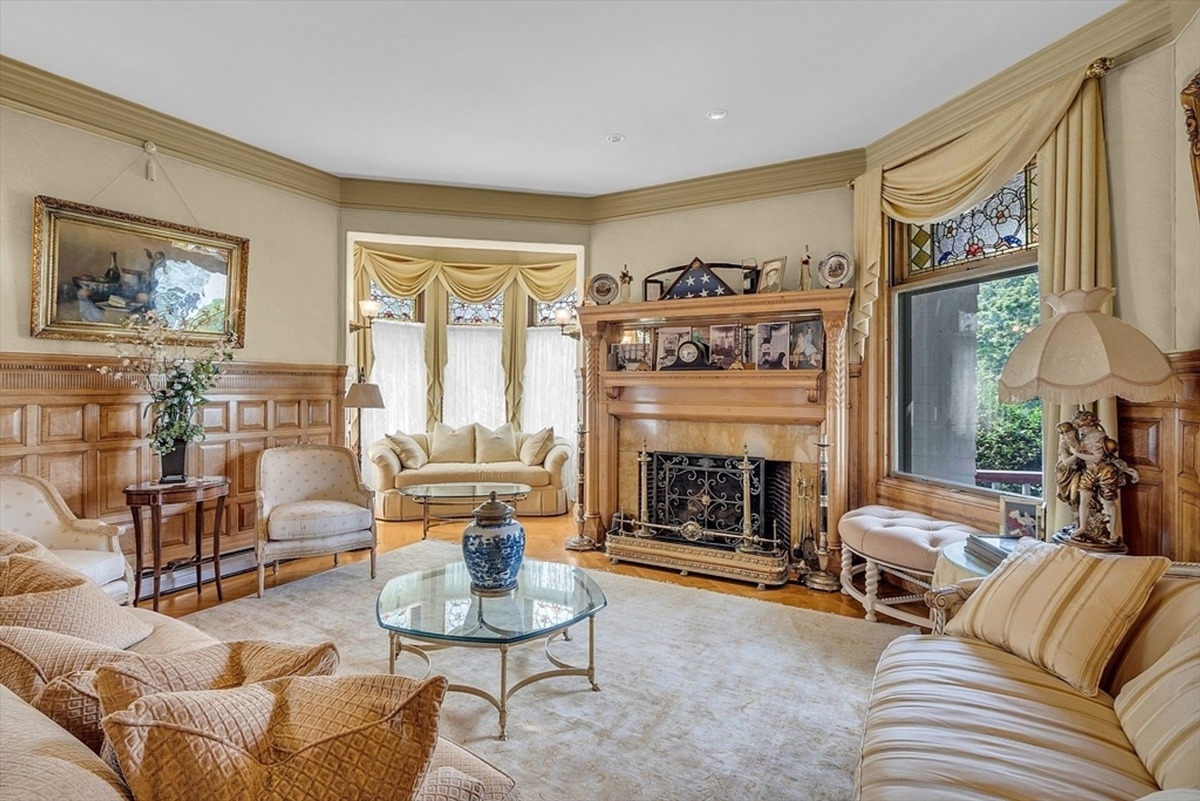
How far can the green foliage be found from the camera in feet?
10.8

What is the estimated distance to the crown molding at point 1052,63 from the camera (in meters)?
2.54

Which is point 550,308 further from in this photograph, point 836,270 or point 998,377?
point 998,377

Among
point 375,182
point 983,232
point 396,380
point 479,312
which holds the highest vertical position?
point 375,182

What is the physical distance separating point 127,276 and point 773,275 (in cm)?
417

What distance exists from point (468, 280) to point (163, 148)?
367 cm

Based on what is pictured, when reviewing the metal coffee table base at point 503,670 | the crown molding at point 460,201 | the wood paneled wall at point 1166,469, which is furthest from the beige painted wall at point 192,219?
the wood paneled wall at point 1166,469

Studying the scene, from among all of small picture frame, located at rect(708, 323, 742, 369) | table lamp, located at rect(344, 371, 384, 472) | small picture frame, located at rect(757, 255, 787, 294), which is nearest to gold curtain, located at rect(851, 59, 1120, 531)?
small picture frame, located at rect(757, 255, 787, 294)

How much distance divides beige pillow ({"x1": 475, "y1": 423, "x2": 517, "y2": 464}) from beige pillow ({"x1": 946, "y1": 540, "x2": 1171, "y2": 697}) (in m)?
5.34

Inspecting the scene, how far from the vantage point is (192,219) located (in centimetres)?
407

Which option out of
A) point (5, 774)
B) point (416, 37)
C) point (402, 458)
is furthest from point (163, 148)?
point (5, 774)

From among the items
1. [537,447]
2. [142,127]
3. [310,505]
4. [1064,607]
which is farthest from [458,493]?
[1064,607]

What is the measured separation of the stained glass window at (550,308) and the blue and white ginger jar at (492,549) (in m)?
4.81

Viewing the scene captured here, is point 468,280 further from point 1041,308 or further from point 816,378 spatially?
point 1041,308

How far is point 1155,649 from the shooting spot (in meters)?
1.66
